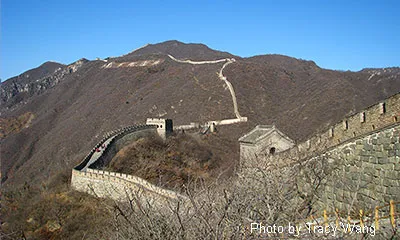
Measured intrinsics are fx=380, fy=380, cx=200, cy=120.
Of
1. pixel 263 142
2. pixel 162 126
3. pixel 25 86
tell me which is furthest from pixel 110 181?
pixel 25 86

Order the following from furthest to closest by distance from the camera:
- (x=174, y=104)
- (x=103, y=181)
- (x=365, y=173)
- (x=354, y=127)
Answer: (x=174, y=104)
(x=103, y=181)
(x=354, y=127)
(x=365, y=173)

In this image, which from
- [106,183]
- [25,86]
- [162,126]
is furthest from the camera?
[25,86]

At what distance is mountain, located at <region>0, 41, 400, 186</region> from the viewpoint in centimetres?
5134

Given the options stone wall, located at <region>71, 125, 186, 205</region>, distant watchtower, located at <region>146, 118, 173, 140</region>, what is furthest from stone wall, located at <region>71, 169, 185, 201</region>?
distant watchtower, located at <region>146, 118, 173, 140</region>

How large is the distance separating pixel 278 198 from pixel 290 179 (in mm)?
3074

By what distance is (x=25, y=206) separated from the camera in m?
21.6

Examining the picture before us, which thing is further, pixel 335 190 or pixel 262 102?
pixel 262 102

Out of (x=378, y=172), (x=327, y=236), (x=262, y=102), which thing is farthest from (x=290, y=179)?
(x=262, y=102)

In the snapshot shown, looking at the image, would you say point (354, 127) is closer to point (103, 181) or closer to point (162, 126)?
point (103, 181)

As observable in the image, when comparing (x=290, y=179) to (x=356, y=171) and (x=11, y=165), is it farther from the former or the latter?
(x=11, y=165)

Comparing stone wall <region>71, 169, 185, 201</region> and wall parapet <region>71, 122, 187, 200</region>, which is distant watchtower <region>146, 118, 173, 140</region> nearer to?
wall parapet <region>71, 122, 187, 200</region>

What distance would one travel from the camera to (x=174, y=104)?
6469 cm

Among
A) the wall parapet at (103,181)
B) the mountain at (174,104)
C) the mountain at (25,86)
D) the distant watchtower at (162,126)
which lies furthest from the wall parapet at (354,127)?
the mountain at (25,86)

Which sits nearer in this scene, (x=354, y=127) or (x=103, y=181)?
(x=354, y=127)
